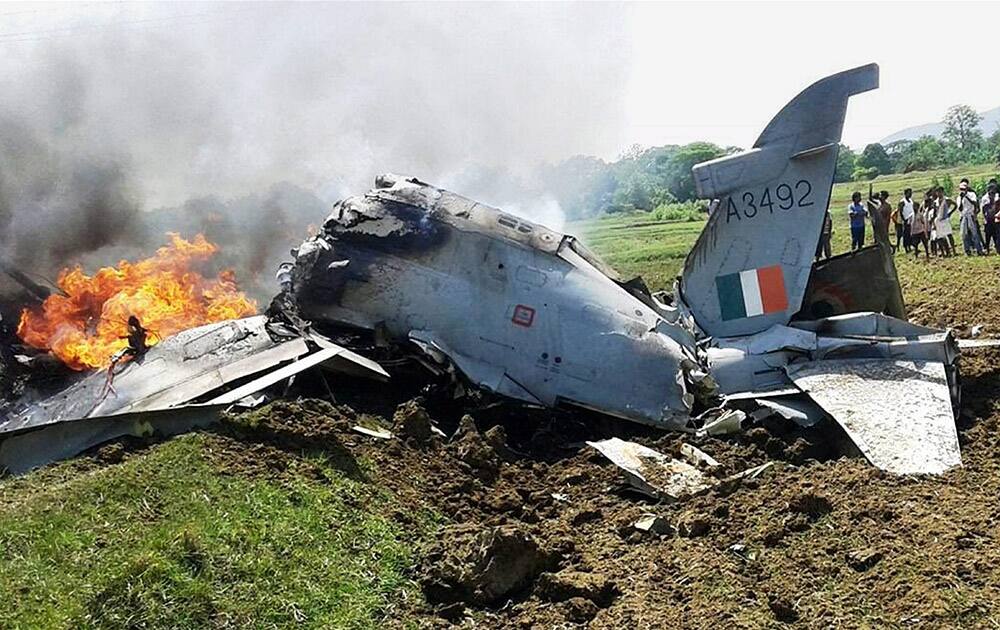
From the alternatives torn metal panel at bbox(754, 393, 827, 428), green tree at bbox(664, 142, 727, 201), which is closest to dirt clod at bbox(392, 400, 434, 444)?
torn metal panel at bbox(754, 393, 827, 428)

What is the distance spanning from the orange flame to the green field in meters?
4.02

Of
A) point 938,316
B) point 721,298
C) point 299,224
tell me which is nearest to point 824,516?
point 721,298

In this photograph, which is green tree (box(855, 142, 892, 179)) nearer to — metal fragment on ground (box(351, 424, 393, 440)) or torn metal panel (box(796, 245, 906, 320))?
torn metal panel (box(796, 245, 906, 320))

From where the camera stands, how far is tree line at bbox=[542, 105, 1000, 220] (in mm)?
36469

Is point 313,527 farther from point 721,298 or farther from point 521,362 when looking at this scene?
point 721,298

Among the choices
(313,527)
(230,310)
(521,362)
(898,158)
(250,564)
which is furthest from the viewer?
(898,158)

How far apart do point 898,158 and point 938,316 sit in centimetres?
6852

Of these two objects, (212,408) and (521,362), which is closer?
(212,408)

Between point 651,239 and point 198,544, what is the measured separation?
2556cm

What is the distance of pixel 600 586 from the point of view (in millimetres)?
5625

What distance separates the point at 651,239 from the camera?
29.8 metres

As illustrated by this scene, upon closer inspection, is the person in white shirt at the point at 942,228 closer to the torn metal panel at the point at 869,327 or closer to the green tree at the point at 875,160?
the torn metal panel at the point at 869,327

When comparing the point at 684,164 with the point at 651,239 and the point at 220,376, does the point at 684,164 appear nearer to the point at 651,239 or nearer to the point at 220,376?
the point at 651,239

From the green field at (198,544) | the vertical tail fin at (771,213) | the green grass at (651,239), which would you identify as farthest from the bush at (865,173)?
the green field at (198,544)
